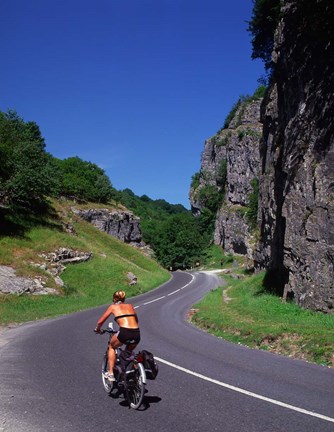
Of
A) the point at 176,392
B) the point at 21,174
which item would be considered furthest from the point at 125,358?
the point at 21,174

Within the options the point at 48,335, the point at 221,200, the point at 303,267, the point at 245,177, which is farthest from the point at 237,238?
the point at 48,335

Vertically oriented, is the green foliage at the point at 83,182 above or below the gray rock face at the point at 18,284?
above

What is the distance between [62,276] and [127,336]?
27.4 m

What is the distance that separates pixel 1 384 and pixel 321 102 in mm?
17218

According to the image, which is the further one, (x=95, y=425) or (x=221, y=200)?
(x=221, y=200)

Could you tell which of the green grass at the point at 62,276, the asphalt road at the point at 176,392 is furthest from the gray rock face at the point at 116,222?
the asphalt road at the point at 176,392

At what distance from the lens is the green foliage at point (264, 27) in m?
31.0

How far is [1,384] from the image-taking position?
746cm

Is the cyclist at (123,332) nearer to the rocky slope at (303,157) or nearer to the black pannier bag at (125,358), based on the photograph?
the black pannier bag at (125,358)

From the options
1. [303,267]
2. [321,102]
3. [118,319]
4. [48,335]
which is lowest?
[48,335]

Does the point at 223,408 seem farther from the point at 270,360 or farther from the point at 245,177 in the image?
the point at 245,177

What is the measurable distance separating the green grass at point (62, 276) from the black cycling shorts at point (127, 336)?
13.3m

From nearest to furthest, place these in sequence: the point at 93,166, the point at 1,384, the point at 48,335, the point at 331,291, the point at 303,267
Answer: the point at 1,384
the point at 48,335
the point at 331,291
the point at 303,267
the point at 93,166

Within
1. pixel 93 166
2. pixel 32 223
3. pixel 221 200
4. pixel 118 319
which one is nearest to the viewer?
pixel 118 319
